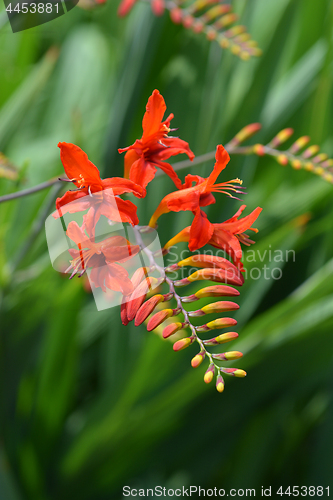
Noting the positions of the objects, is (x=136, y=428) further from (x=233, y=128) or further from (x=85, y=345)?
(x=233, y=128)

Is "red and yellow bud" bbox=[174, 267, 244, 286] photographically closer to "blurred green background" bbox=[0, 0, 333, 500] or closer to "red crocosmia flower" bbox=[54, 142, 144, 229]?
"red crocosmia flower" bbox=[54, 142, 144, 229]

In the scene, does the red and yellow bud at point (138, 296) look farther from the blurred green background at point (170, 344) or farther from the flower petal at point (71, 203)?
the blurred green background at point (170, 344)

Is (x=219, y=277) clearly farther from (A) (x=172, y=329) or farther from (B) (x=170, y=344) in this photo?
(B) (x=170, y=344)

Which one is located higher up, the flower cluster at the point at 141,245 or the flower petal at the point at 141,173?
the flower petal at the point at 141,173

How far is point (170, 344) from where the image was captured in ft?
1.78

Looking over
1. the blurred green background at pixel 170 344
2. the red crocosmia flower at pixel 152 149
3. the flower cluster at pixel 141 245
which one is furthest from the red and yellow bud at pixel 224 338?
the blurred green background at pixel 170 344

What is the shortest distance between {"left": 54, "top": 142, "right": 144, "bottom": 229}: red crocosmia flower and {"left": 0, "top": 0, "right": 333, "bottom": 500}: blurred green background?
0.34 m

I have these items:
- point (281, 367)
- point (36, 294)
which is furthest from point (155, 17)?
point (281, 367)

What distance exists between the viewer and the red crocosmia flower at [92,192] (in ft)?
0.82

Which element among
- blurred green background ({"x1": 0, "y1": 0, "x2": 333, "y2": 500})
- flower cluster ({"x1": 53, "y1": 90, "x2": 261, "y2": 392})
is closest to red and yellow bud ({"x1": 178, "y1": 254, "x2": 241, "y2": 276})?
flower cluster ({"x1": 53, "y1": 90, "x2": 261, "y2": 392})

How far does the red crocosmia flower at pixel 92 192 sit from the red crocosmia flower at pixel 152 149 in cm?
3

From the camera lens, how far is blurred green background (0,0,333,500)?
1.95ft

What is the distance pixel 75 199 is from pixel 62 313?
387 mm

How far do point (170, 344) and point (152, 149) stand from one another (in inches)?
12.4
